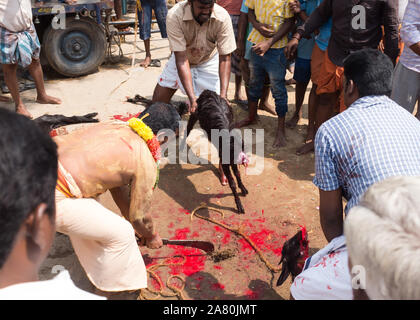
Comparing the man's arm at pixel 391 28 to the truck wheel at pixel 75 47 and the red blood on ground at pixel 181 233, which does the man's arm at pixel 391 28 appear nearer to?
the red blood on ground at pixel 181 233

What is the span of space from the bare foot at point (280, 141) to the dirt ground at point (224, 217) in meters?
0.07

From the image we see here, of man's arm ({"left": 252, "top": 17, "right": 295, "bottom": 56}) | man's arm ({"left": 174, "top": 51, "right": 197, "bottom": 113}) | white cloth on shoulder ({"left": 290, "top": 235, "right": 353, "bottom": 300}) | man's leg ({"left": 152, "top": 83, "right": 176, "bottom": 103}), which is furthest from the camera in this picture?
man's leg ({"left": 152, "top": 83, "right": 176, "bottom": 103})

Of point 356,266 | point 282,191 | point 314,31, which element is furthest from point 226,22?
point 356,266

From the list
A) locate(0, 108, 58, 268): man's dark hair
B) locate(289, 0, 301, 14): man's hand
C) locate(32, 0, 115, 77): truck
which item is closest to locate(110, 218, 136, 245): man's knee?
locate(0, 108, 58, 268): man's dark hair

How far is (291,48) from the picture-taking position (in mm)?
4727

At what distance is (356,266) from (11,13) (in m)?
5.23

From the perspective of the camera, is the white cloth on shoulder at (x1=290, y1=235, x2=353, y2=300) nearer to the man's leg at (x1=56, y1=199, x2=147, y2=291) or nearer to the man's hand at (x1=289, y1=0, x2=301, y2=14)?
the man's leg at (x1=56, y1=199, x2=147, y2=291)

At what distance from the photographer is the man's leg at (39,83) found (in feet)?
18.3

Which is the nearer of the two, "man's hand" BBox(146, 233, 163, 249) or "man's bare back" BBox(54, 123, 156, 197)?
"man's bare back" BBox(54, 123, 156, 197)

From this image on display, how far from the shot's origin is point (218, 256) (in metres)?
3.32

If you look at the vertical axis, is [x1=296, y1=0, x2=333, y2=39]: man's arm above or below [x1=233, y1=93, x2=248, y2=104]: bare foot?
above

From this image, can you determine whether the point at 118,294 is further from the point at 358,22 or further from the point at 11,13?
the point at 11,13

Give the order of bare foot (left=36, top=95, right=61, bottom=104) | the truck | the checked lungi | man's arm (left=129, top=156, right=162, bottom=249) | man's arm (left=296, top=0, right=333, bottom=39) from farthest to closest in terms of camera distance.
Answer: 1. the truck
2. bare foot (left=36, top=95, right=61, bottom=104)
3. the checked lungi
4. man's arm (left=296, top=0, right=333, bottom=39)
5. man's arm (left=129, top=156, right=162, bottom=249)

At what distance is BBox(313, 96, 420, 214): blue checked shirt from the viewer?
2.08 meters
